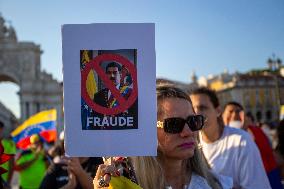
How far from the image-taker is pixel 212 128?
14.0 ft

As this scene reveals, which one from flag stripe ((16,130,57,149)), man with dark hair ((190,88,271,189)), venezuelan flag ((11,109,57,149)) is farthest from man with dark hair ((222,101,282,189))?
venezuelan flag ((11,109,57,149))

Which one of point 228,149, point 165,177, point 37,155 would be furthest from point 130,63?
point 37,155

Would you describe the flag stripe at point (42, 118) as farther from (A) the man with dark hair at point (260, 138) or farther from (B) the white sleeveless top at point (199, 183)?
(B) the white sleeveless top at point (199, 183)

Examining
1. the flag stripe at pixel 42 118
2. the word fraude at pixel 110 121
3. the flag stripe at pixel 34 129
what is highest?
the word fraude at pixel 110 121

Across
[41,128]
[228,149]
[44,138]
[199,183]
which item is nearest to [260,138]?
[228,149]

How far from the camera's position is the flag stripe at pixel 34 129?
11.4 metres

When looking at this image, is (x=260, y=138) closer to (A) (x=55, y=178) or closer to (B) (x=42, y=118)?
(A) (x=55, y=178)

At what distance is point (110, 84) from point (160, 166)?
68 centimetres

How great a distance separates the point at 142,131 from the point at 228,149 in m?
2.02

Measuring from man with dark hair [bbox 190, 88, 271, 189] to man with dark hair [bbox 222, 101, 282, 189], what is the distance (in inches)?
33.7

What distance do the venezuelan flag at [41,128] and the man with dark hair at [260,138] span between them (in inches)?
234

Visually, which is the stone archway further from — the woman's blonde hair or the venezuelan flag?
the woman's blonde hair

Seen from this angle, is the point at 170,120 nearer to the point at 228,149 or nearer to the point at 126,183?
the point at 126,183

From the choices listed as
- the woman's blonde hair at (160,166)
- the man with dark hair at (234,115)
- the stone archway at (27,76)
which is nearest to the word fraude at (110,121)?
the woman's blonde hair at (160,166)
